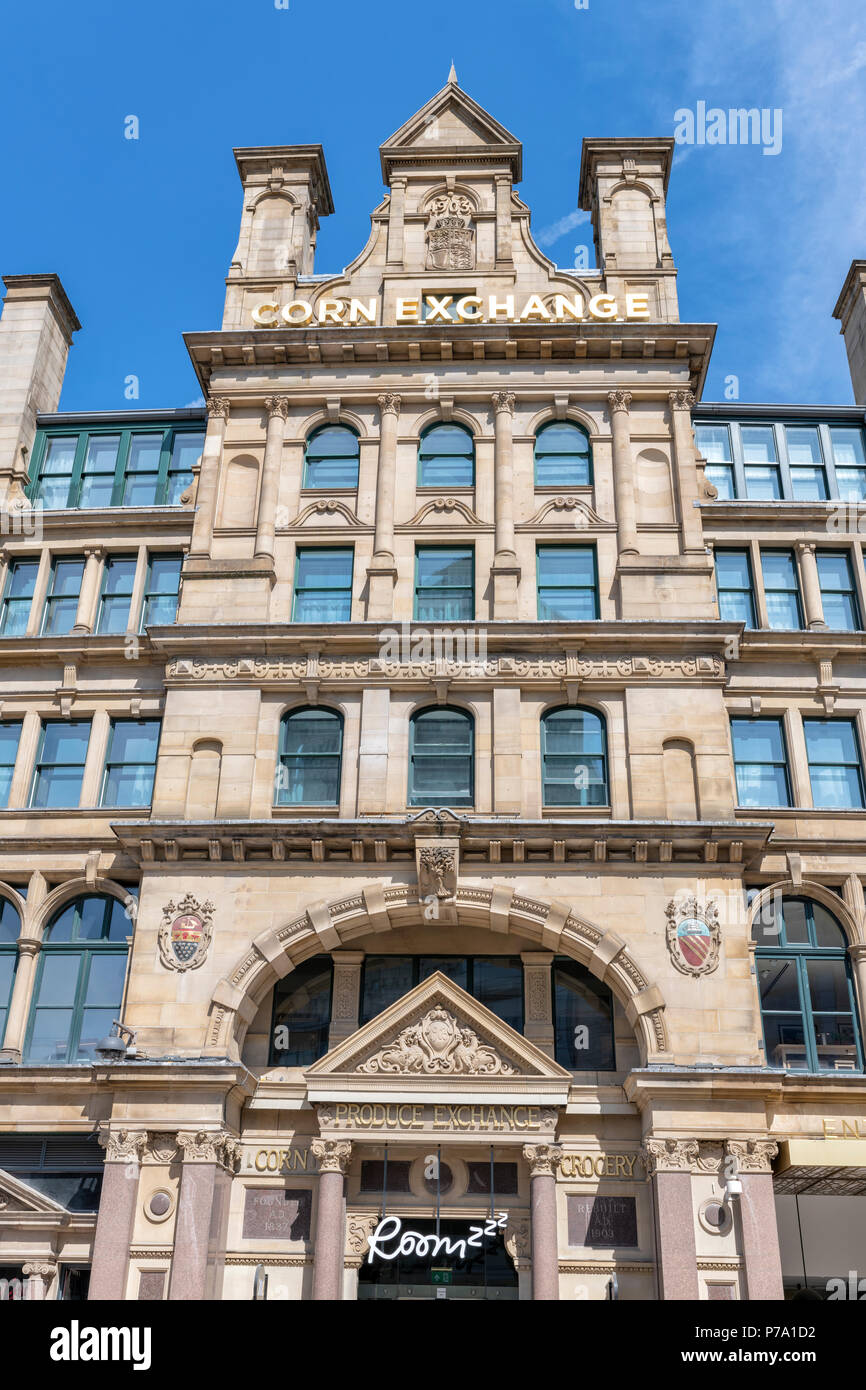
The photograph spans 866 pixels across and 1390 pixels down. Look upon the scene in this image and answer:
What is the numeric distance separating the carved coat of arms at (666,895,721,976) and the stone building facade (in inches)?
3.1

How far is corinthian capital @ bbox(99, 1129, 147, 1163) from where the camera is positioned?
77.5ft

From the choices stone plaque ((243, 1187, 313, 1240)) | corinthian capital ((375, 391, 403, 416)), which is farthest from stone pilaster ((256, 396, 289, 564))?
stone plaque ((243, 1187, 313, 1240))

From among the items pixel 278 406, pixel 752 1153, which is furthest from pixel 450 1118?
pixel 278 406

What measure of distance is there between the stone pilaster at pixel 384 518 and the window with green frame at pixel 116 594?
6.82 meters

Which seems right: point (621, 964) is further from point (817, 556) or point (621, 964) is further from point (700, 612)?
point (817, 556)

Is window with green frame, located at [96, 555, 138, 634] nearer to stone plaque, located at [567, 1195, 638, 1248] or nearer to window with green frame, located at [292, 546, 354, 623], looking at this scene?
window with green frame, located at [292, 546, 354, 623]

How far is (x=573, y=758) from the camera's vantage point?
2761 cm

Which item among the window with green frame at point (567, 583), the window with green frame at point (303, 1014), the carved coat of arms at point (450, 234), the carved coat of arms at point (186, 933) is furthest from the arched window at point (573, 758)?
the carved coat of arms at point (450, 234)

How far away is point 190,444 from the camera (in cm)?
3478

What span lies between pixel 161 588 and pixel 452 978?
1275cm
